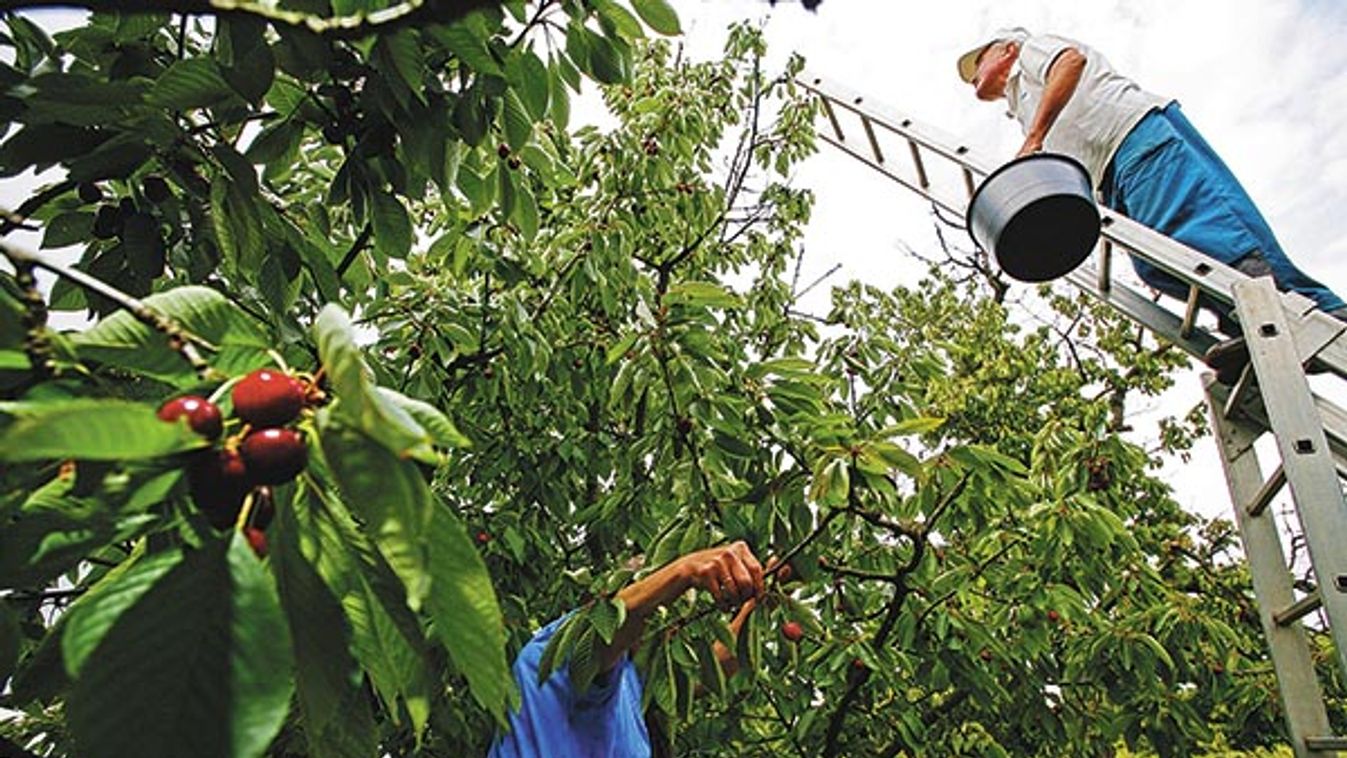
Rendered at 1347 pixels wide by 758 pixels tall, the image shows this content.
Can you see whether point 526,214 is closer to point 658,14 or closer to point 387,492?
point 658,14

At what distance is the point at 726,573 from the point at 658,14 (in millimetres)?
1063

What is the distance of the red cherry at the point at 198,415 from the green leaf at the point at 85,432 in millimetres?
47

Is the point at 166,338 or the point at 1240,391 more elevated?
the point at 1240,391

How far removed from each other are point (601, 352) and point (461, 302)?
705mm

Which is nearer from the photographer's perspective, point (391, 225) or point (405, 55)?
point (405, 55)

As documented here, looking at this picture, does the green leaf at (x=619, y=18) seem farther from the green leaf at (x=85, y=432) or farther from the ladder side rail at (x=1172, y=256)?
the ladder side rail at (x=1172, y=256)

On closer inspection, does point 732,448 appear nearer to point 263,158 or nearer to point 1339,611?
point 263,158

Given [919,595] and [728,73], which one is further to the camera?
[728,73]

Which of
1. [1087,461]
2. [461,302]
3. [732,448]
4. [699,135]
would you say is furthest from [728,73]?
[732,448]

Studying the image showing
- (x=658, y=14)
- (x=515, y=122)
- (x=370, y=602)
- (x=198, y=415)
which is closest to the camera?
(x=198, y=415)

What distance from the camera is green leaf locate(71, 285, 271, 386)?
570mm

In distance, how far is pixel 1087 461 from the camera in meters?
3.11

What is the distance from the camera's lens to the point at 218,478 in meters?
0.54

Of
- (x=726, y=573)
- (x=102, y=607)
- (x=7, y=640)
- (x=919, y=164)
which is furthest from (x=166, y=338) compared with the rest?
(x=919, y=164)
